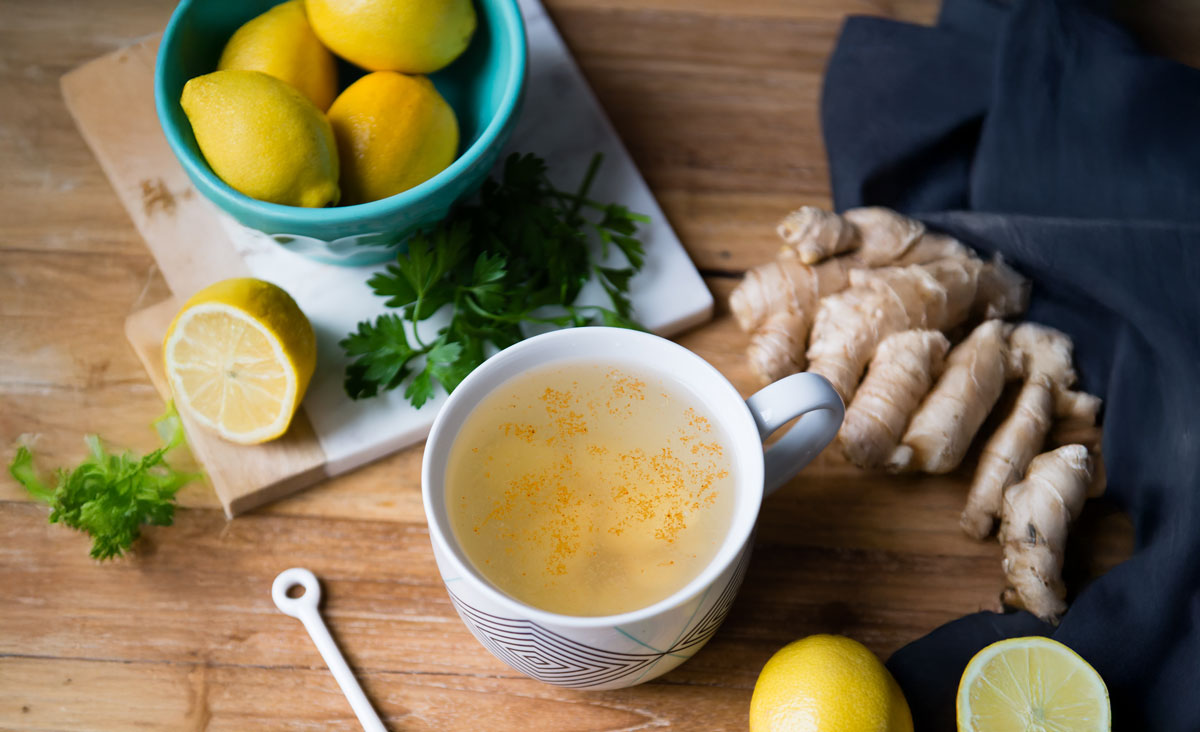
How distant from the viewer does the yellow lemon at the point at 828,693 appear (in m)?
0.90

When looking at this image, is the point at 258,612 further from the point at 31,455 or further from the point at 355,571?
the point at 31,455

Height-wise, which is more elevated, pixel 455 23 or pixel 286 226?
pixel 455 23

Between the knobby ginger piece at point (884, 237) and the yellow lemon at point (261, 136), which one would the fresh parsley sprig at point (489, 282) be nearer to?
the yellow lemon at point (261, 136)

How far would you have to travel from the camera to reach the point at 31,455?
1173 millimetres

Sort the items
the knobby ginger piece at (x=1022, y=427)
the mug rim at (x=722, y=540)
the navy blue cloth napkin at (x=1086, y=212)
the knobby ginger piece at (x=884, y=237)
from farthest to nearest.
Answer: the knobby ginger piece at (x=884, y=237) → the knobby ginger piece at (x=1022, y=427) → the navy blue cloth napkin at (x=1086, y=212) → the mug rim at (x=722, y=540)

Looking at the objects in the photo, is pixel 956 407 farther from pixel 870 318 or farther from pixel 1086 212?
pixel 1086 212

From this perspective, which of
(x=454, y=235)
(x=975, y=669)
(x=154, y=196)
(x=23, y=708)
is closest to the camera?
(x=975, y=669)

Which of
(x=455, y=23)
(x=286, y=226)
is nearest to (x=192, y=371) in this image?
(x=286, y=226)

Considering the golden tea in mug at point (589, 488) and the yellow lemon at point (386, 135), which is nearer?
the golden tea in mug at point (589, 488)

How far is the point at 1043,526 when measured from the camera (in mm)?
1063

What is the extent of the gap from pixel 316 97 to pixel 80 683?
0.72 m

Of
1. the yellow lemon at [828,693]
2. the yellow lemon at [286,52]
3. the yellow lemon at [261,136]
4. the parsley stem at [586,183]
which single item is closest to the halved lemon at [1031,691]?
the yellow lemon at [828,693]

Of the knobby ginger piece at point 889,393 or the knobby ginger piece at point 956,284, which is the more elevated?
the knobby ginger piece at point 956,284

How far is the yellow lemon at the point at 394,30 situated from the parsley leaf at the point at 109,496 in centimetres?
52
